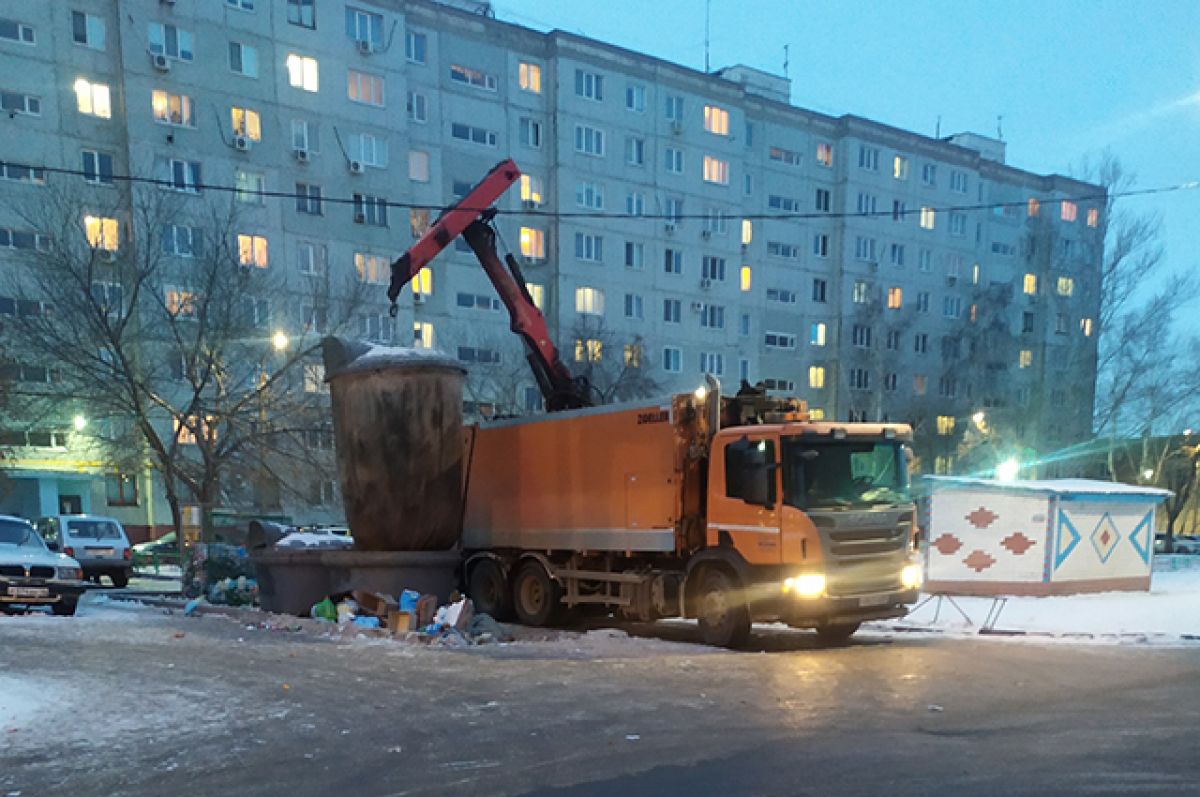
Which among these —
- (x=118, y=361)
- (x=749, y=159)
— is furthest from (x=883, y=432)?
(x=749, y=159)

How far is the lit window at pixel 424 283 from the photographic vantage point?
129 feet

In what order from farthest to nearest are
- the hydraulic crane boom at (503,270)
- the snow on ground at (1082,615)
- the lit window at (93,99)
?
1. the lit window at (93,99)
2. the hydraulic crane boom at (503,270)
3. the snow on ground at (1082,615)

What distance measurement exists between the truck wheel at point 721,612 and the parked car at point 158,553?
833 inches

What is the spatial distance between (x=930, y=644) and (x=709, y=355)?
36667 millimetres

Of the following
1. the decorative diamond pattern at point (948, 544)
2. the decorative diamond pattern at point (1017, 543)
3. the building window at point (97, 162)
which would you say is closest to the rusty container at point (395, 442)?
the decorative diamond pattern at point (948, 544)

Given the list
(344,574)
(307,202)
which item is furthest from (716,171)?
(344,574)

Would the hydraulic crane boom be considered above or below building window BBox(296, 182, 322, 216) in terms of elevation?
below

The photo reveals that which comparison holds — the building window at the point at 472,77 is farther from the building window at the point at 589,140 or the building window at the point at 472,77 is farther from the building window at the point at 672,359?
the building window at the point at 672,359

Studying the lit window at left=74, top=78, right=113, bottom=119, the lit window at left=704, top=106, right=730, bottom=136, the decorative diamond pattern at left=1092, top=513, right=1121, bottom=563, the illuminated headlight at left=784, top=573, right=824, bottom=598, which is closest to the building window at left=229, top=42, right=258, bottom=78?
the lit window at left=74, top=78, right=113, bottom=119

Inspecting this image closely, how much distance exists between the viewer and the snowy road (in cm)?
526

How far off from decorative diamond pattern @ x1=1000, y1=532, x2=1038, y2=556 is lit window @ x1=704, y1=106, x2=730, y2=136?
120 feet

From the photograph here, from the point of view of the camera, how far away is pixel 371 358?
12648 mm

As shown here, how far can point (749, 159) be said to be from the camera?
49656 mm

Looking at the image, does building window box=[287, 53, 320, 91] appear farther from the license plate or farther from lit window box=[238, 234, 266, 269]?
the license plate
